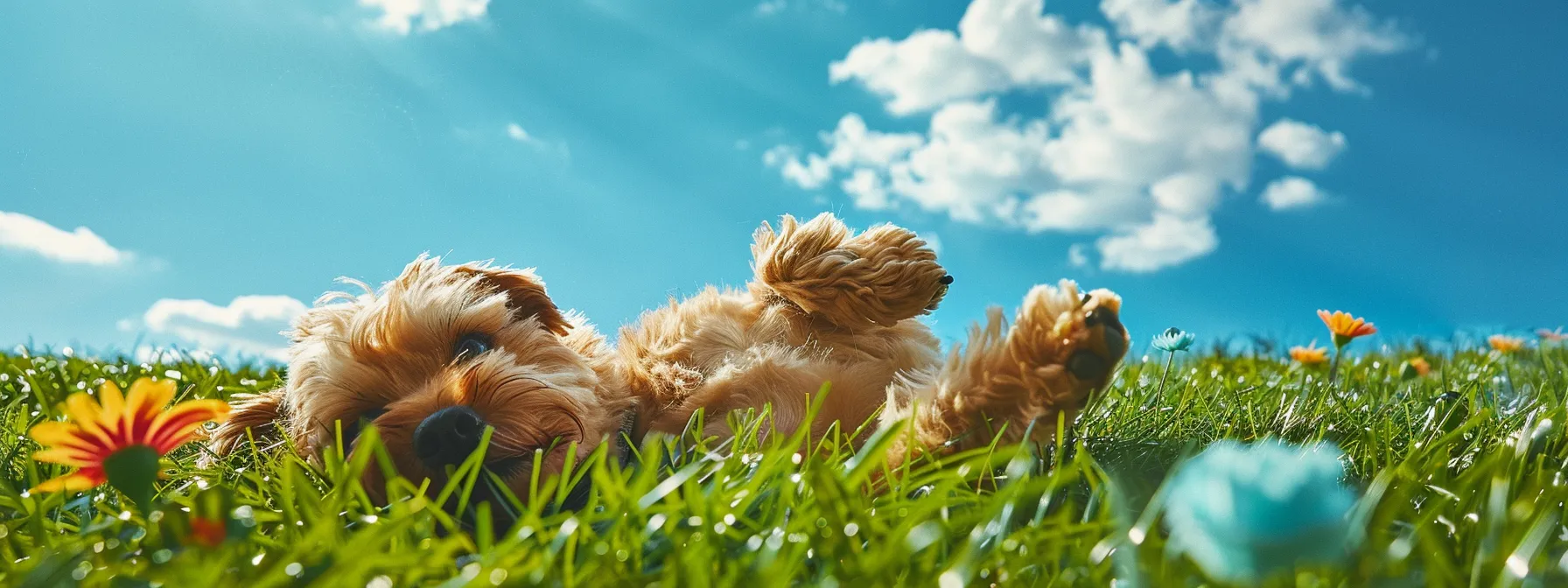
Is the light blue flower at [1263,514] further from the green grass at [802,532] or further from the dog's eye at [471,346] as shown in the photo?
the dog's eye at [471,346]

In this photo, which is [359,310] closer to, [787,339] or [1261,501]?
[787,339]

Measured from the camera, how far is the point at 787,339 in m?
2.50

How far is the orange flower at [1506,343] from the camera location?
455 centimetres

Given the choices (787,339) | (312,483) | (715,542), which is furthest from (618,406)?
(715,542)

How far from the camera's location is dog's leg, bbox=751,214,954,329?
2.46m

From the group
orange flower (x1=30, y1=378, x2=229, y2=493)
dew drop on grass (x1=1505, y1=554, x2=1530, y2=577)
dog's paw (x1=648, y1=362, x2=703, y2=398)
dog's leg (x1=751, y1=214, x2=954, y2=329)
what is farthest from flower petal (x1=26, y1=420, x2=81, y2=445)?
dew drop on grass (x1=1505, y1=554, x2=1530, y2=577)

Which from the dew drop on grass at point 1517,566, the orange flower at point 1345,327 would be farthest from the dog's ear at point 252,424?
the orange flower at point 1345,327

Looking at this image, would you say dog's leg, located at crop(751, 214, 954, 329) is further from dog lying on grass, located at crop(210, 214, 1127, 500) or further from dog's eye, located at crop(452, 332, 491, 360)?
dog's eye, located at crop(452, 332, 491, 360)

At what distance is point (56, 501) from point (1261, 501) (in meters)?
2.08

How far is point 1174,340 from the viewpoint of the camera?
2.69 m

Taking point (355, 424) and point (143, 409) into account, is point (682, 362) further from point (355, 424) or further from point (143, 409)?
point (143, 409)

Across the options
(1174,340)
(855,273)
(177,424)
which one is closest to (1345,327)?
(1174,340)

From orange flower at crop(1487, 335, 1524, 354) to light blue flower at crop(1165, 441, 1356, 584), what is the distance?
15.8 ft

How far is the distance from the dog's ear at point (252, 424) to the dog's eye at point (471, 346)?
2.02ft
